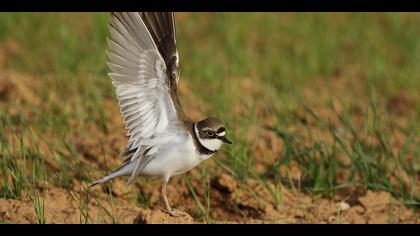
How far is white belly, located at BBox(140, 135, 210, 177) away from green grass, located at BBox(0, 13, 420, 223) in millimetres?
408

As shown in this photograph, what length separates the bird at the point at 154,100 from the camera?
5.19m

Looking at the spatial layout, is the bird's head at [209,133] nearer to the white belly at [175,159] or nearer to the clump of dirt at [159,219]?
the white belly at [175,159]

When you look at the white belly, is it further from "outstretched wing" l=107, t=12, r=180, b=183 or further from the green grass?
the green grass

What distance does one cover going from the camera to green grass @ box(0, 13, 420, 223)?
632 centimetres

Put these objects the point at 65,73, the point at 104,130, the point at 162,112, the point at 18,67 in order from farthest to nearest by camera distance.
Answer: the point at 18,67, the point at 65,73, the point at 104,130, the point at 162,112

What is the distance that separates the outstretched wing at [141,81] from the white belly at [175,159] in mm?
67

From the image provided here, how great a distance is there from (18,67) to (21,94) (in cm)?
114

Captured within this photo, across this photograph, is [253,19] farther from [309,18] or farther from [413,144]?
[413,144]

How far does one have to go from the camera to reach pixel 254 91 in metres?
8.66

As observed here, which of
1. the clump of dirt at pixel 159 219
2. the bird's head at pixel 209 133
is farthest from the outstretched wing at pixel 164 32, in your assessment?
the clump of dirt at pixel 159 219

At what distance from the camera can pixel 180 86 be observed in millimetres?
8445

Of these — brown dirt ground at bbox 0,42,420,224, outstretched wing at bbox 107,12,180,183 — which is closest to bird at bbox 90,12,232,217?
outstretched wing at bbox 107,12,180,183

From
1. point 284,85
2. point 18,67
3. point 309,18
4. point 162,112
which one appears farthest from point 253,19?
point 162,112

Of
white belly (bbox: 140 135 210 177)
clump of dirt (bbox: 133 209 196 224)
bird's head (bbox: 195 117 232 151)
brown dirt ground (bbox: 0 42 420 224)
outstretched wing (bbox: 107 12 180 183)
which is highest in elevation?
outstretched wing (bbox: 107 12 180 183)
